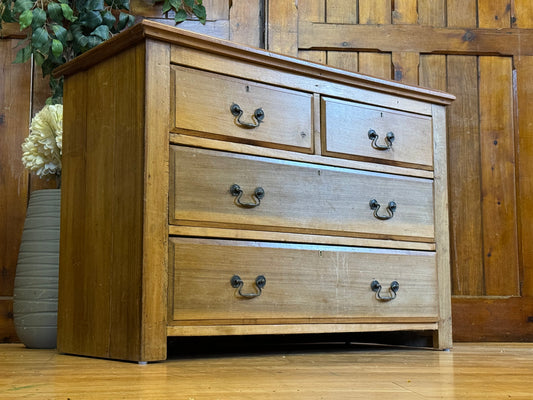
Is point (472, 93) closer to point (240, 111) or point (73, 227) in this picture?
point (240, 111)

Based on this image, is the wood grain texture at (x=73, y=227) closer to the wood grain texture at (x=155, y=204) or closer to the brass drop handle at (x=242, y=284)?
the wood grain texture at (x=155, y=204)

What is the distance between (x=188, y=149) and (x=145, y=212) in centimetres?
20

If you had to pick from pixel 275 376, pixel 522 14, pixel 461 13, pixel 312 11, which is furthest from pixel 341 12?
pixel 275 376

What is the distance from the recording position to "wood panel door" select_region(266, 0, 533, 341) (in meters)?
2.79

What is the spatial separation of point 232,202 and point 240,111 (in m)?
0.24

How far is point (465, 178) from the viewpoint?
2838 millimetres

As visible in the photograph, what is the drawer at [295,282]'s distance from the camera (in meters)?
1.77

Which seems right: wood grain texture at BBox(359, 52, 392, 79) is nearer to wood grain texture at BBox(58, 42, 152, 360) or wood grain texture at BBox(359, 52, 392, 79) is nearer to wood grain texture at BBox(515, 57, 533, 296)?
wood grain texture at BBox(515, 57, 533, 296)

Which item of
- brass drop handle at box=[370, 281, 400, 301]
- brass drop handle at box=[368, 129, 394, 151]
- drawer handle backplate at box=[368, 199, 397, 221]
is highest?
brass drop handle at box=[368, 129, 394, 151]

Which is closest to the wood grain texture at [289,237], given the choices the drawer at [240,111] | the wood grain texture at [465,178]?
the drawer at [240,111]

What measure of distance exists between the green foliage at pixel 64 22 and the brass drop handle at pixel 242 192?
86 centimetres

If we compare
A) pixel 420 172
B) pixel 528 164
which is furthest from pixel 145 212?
pixel 528 164

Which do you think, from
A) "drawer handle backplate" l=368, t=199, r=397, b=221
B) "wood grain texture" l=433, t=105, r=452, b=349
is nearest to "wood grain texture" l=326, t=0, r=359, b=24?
"wood grain texture" l=433, t=105, r=452, b=349

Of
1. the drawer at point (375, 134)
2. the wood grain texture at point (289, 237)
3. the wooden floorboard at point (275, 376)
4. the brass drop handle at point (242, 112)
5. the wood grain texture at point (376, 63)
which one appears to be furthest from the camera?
the wood grain texture at point (376, 63)
